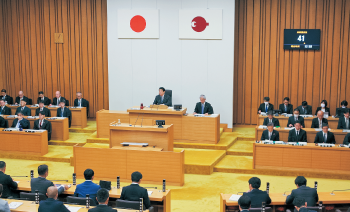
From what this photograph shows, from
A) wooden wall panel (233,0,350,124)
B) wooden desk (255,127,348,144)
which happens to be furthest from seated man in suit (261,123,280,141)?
wooden wall panel (233,0,350,124)

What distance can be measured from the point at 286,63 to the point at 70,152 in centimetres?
711

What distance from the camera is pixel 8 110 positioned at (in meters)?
12.5

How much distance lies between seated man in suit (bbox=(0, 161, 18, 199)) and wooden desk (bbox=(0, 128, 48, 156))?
397cm

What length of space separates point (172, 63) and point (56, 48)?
4.50m

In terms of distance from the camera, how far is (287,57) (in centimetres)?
1244

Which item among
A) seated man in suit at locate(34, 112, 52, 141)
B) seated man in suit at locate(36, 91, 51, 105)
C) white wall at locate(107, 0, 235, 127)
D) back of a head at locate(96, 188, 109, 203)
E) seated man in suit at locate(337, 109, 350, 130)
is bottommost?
back of a head at locate(96, 188, 109, 203)

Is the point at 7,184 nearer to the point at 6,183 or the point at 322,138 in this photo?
the point at 6,183

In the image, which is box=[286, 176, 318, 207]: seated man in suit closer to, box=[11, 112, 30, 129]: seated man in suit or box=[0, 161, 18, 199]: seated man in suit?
box=[0, 161, 18, 199]: seated man in suit

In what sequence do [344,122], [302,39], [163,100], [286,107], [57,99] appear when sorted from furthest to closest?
1. [57,99]
2. [302,39]
3. [286,107]
4. [163,100]
5. [344,122]

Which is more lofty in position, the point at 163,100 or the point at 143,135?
the point at 163,100

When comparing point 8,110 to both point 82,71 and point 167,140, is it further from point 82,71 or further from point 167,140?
point 167,140

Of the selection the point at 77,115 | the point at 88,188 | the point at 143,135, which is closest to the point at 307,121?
the point at 143,135

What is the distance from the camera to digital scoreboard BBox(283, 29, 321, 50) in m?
12.1

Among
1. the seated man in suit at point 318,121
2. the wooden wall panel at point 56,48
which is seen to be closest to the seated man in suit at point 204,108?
the seated man in suit at point 318,121
